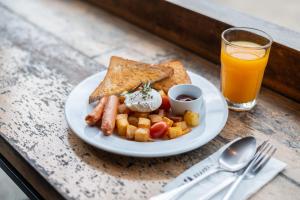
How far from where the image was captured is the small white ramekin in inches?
42.9

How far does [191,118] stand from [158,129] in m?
0.09

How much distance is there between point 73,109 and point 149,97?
0.20m

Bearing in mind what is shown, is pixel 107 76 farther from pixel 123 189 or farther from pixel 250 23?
pixel 250 23

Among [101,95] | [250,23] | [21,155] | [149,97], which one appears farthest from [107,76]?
[250,23]

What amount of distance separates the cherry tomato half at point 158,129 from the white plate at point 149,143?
2 cm

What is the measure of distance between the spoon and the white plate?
5 centimetres

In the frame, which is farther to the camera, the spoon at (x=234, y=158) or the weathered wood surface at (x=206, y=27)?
the weathered wood surface at (x=206, y=27)

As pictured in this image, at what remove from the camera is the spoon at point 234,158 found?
3.03 feet

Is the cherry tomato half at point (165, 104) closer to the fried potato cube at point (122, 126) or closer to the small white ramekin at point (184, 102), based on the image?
the small white ramekin at point (184, 102)

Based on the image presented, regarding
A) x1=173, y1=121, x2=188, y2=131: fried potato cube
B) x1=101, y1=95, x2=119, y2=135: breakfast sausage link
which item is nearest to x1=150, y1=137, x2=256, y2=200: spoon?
x1=173, y1=121, x2=188, y2=131: fried potato cube

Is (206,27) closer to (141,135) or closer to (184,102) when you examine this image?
(184,102)

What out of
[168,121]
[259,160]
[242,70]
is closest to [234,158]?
[259,160]

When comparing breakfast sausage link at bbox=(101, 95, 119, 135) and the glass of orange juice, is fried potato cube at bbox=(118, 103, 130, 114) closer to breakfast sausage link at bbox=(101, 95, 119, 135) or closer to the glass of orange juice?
breakfast sausage link at bbox=(101, 95, 119, 135)

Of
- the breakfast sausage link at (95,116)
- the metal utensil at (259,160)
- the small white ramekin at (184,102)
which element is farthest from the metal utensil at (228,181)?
the breakfast sausage link at (95,116)
